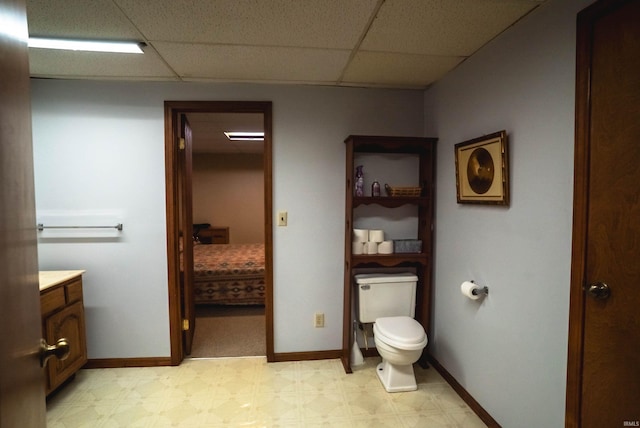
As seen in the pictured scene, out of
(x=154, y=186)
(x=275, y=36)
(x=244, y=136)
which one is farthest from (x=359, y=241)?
(x=244, y=136)

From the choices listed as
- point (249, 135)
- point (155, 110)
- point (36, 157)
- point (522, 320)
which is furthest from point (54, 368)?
point (249, 135)

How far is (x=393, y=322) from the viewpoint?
2.13m

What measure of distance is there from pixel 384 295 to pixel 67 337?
2230mm

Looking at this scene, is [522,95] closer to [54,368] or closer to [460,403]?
[460,403]

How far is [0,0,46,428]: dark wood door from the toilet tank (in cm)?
188

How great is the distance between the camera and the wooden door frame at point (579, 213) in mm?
→ 1162

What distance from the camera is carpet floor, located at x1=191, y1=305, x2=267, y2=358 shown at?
8.54ft

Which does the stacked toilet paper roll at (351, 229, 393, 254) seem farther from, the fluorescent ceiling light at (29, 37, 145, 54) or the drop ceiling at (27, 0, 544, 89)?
the fluorescent ceiling light at (29, 37, 145, 54)

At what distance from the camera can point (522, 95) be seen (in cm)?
149

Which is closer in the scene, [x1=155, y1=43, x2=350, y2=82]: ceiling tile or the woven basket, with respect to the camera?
[x1=155, y1=43, x2=350, y2=82]: ceiling tile

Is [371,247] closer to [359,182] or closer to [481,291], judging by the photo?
[359,182]

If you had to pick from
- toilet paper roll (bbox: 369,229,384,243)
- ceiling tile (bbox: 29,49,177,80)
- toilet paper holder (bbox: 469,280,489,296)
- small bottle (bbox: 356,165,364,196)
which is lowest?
toilet paper holder (bbox: 469,280,489,296)

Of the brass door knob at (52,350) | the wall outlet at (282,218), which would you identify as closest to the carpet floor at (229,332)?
the wall outlet at (282,218)

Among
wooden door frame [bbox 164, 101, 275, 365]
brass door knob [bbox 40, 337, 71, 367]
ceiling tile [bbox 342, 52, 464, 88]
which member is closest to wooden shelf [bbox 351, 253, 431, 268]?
wooden door frame [bbox 164, 101, 275, 365]
